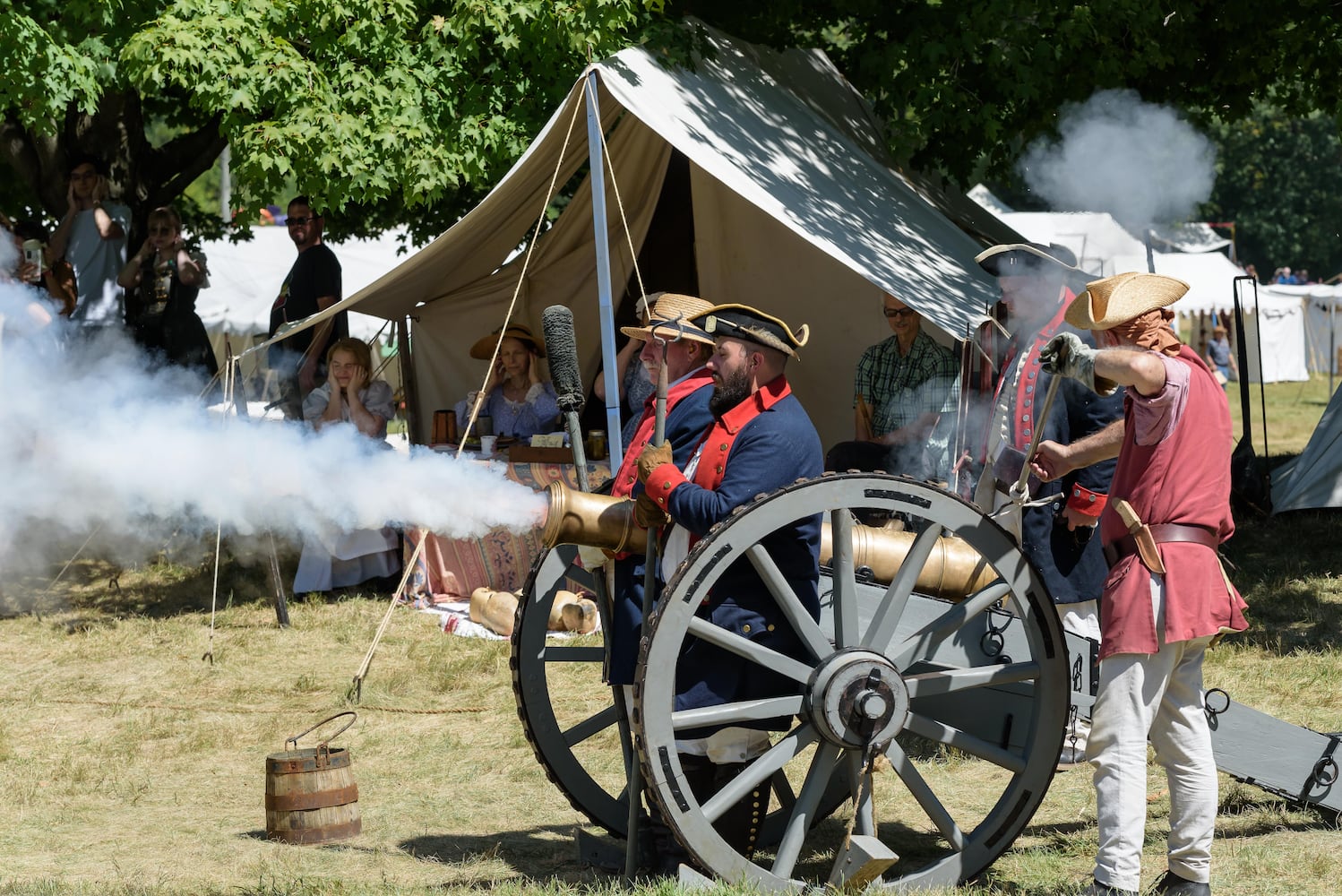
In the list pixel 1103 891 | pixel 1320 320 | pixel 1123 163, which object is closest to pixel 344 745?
pixel 1103 891

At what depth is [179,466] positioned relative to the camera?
5.46 metres

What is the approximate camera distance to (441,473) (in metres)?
4.30

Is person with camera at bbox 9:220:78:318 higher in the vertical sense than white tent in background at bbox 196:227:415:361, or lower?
lower

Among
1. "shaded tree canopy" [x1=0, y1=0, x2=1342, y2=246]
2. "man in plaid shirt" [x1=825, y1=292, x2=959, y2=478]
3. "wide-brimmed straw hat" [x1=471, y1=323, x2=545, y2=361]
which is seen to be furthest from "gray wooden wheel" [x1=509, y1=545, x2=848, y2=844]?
"wide-brimmed straw hat" [x1=471, y1=323, x2=545, y2=361]

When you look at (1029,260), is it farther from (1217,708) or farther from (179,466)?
(179,466)

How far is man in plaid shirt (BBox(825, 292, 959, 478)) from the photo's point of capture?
7.07 meters

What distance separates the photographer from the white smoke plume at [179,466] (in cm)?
429

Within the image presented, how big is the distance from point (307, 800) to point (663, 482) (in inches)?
64.5

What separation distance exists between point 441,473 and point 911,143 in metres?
5.36

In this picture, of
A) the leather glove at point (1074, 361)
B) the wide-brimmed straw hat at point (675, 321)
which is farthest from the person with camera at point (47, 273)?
the leather glove at point (1074, 361)

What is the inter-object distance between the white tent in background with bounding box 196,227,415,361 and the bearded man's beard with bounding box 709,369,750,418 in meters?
14.9

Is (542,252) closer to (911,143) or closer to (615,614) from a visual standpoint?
(911,143)

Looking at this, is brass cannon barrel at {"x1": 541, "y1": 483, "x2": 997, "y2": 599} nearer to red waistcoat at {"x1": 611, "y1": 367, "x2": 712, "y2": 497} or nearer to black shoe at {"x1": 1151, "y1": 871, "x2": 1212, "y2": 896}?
red waistcoat at {"x1": 611, "y1": 367, "x2": 712, "y2": 497}

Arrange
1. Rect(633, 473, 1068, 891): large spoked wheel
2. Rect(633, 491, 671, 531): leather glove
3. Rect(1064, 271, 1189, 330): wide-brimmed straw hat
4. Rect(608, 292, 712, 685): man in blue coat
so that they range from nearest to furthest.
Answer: Rect(633, 473, 1068, 891): large spoked wheel → Rect(1064, 271, 1189, 330): wide-brimmed straw hat → Rect(633, 491, 671, 531): leather glove → Rect(608, 292, 712, 685): man in blue coat
